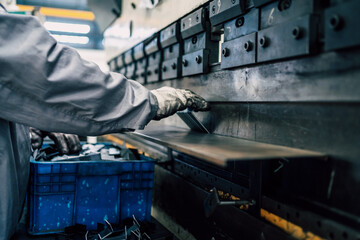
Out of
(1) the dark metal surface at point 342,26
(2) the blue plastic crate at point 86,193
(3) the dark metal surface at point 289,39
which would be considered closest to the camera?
(1) the dark metal surface at point 342,26

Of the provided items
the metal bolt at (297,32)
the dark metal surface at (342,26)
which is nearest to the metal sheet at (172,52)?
the metal bolt at (297,32)

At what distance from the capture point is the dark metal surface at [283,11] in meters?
0.88

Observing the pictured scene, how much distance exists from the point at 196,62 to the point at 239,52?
0.36 meters

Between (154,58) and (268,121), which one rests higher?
(154,58)

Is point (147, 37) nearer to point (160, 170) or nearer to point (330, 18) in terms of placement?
point (160, 170)

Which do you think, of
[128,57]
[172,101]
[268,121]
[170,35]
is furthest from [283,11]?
[128,57]

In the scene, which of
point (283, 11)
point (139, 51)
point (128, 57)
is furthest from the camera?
point (128, 57)

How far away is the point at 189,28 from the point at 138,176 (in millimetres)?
771

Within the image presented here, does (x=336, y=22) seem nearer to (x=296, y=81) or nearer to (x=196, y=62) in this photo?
(x=296, y=81)

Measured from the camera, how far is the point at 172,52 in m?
1.83

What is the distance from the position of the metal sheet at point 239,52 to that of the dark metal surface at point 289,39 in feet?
0.12

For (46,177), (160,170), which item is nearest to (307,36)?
(46,177)

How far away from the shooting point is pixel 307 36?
2.79 ft

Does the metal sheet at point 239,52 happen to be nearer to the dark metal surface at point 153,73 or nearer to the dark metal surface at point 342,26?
the dark metal surface at point 342,26
